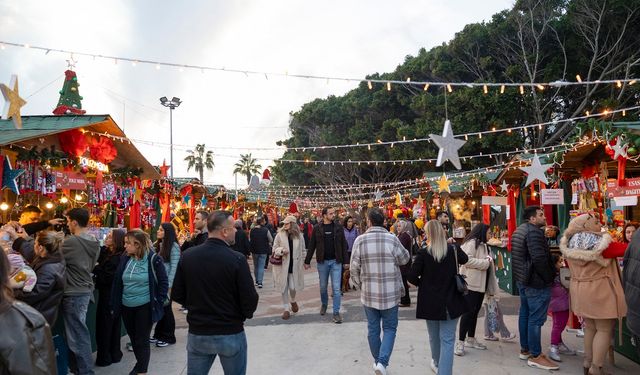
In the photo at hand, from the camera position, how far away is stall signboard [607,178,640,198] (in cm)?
640

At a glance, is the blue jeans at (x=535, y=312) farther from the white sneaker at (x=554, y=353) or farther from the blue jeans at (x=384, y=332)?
the blue jeans at (x=384, y=332)

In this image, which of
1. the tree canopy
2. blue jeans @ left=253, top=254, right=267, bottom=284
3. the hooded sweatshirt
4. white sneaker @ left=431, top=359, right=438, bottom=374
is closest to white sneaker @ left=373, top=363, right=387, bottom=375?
white sneaker @ left=431, top=359, right=438, bottom=374

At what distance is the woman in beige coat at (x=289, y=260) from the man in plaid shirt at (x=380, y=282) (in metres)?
3.04

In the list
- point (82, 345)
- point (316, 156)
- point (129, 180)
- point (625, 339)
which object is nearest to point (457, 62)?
point (316, 156)

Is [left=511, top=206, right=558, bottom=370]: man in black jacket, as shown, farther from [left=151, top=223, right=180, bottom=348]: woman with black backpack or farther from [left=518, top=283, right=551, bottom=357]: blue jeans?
[left=151, top=223, right=180, bottom=348]: woman with black backpack

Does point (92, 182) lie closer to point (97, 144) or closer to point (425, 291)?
point (97, 144)

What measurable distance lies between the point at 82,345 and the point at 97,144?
18.1 ft

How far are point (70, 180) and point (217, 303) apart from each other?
648 cm

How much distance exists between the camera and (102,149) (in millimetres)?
9242

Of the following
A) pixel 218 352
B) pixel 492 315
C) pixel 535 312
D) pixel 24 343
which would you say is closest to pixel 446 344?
pixel 535 312

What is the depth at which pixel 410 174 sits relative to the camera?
31.2 m

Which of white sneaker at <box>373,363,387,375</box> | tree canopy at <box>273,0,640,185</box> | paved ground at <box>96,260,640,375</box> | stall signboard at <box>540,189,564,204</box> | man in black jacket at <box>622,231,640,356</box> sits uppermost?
tree canopy at <box>273,0,640,185</box>

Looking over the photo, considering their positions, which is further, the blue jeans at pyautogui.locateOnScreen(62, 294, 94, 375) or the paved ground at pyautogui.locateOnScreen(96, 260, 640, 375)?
the paved ground at pyautogui.locateOnScreen(96, 260, 640, 375)

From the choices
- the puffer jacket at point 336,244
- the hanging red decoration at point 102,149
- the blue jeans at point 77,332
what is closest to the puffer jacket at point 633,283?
the puffer jacket at point 336,244
